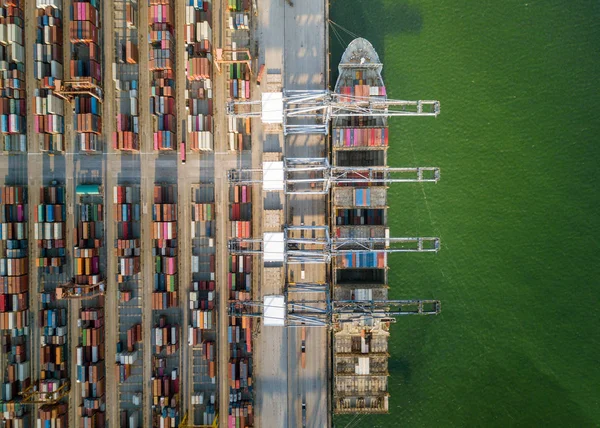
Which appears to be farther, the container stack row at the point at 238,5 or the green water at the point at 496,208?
the green water at the point at 496,208

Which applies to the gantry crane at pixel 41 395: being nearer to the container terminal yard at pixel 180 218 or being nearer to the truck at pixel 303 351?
the container terminal yard at pixel 180 218

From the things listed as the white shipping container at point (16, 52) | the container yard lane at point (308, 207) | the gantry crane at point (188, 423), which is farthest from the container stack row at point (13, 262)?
the container yard lane at point (308, 207)

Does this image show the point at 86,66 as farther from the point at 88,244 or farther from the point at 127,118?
the point at 88,244

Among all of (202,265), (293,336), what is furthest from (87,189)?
(293,336)

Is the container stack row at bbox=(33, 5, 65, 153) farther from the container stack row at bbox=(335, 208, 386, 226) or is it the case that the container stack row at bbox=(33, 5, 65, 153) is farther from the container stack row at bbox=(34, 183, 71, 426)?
the container stack row at bbox=(335, 208, 386, 226)

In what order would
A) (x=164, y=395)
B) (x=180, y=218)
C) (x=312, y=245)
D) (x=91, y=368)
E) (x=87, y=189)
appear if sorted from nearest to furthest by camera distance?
(x=91, y=368) < (x=87, y=189) < (x=164, y=395) < (x=180, y=218) < (x=312, y=245)

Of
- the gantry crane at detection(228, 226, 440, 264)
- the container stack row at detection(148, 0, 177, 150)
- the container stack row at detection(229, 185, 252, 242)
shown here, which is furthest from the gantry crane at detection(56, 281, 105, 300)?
the container stack row at detection(148, 0, 177, 150)
